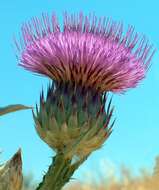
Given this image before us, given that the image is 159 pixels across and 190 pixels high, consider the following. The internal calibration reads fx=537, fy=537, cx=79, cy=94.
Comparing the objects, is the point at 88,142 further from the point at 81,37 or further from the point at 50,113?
the point at 81,37

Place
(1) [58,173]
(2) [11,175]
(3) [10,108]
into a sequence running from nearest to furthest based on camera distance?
(3) [10,108] < (2) [11,175] < (1) [58,173]

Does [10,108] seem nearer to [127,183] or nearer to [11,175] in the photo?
[11,175]

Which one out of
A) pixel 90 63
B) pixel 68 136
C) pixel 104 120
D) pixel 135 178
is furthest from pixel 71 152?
pixel 135 178

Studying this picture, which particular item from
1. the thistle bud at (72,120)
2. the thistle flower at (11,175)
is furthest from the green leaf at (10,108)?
the thistle bud at (72,120)

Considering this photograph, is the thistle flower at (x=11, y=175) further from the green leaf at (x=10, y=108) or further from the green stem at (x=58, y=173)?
the green leaf at (x=10, y=108)

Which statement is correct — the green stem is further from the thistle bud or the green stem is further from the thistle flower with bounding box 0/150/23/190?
the thistle flower with bounding box 0/150/23/190

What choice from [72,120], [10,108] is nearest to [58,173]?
[72,120]
